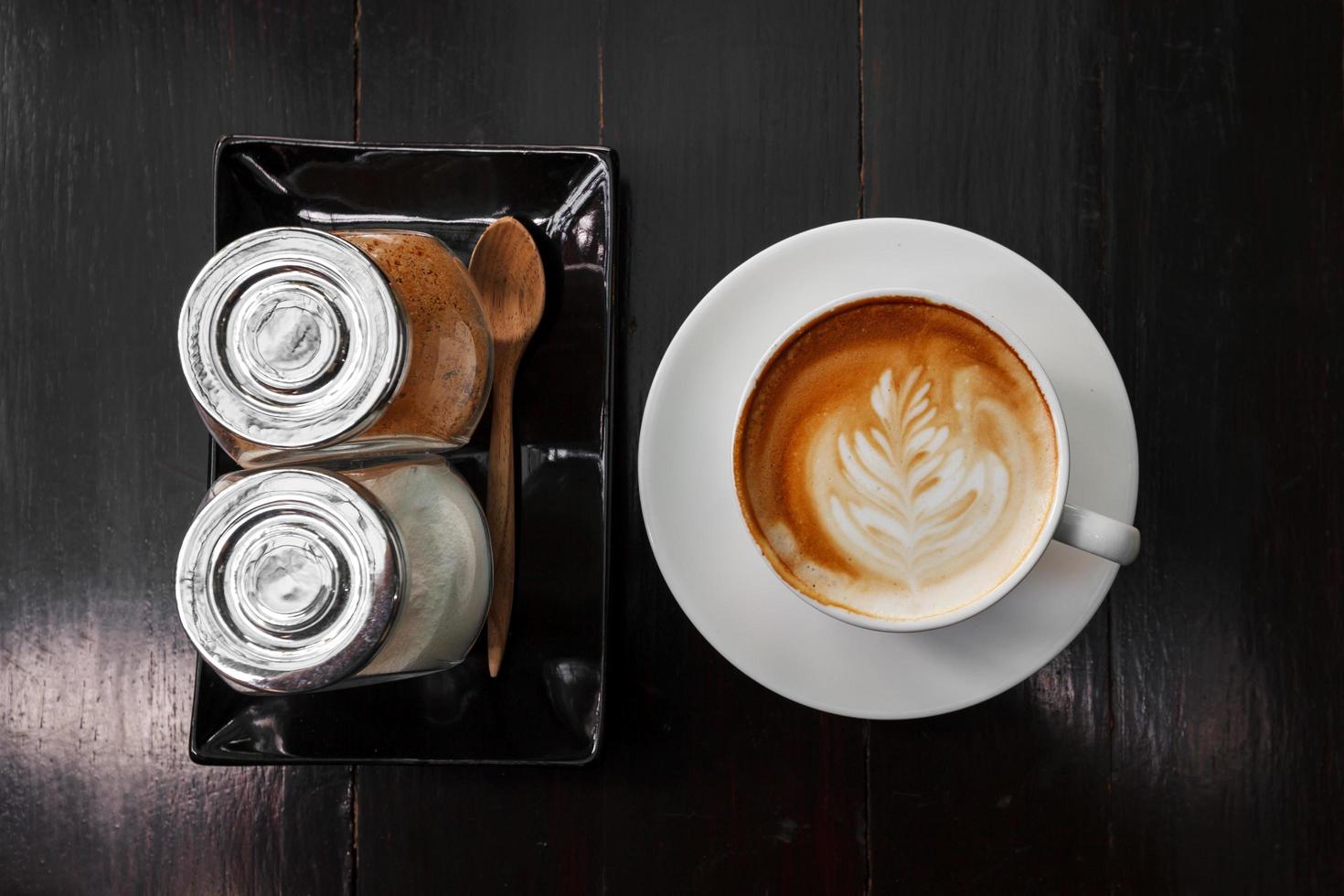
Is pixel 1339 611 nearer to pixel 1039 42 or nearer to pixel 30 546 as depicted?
pixel 1039 42

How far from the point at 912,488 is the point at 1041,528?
9cm

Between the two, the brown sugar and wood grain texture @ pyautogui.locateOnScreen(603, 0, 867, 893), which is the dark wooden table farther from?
the brown sugar

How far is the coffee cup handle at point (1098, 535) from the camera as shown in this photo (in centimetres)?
60

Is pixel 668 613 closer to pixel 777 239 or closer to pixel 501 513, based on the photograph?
pixel 501 513

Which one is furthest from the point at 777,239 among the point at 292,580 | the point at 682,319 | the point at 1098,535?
the point at 292,580

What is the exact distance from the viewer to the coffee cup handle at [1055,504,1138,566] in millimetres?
605

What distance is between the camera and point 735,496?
697 mm

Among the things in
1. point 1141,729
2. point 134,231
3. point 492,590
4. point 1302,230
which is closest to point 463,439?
point 492,590

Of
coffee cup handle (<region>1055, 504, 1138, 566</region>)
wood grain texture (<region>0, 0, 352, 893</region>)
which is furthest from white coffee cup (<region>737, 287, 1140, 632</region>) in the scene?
wood grain texture (<region>0, 0, 352, 893</region>)

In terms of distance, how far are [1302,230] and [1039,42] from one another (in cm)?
30

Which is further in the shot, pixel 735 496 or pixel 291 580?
pixel 735 496

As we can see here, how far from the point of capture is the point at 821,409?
0.68 metres

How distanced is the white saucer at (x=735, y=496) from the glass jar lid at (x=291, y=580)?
0.71 feet

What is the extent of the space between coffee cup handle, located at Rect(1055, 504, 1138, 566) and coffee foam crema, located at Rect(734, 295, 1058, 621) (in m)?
0.02
